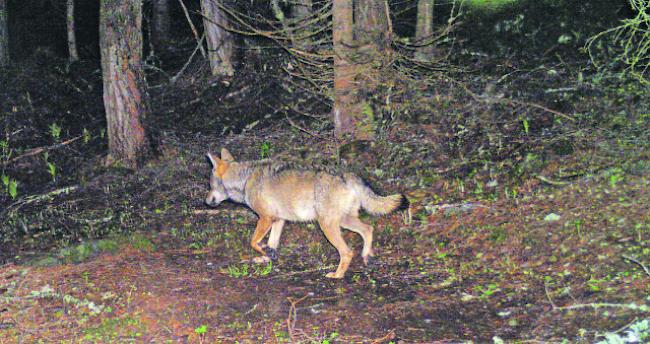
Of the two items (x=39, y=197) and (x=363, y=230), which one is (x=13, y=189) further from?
(x=363, y=230)

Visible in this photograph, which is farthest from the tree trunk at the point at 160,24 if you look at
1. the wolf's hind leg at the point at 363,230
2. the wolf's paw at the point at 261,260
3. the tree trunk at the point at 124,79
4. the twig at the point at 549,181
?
the twig at the point at 549,181

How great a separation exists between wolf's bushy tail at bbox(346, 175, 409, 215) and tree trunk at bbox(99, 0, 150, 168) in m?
5.73

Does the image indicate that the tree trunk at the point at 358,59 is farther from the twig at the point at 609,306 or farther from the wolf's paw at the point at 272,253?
the twig at the point at 609,306

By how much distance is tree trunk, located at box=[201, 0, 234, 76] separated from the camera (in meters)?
17.7

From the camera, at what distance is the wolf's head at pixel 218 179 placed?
10.7 m

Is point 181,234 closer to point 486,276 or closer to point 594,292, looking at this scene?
point 486,276

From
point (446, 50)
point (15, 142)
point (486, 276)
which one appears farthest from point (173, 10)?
point (486, 276)

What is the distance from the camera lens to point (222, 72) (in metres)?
18.1

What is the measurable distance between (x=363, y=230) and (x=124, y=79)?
6173 mm

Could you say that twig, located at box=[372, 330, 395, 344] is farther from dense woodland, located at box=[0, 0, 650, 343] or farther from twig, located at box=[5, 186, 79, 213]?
twig, located at box=[5, 186, 79, 213]

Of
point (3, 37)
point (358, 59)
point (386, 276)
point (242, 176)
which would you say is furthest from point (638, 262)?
point (3, 37)

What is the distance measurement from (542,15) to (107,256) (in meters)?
11.8

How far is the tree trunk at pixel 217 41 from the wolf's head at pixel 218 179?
758 cm

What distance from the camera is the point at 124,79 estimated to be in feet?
43.2
